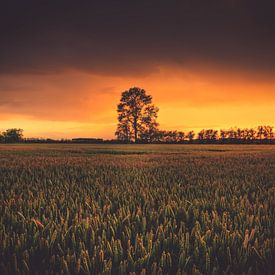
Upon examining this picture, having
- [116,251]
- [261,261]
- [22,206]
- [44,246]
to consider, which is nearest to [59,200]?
[22,206]

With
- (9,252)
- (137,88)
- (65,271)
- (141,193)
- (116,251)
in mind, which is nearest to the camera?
(65,271)

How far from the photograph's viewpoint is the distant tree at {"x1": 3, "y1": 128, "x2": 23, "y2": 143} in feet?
167

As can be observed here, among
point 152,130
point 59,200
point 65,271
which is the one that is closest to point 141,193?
point 59,200

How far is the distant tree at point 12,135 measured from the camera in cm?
5078

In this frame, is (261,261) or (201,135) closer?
(261,261)

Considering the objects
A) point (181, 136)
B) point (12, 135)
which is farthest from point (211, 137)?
point (12, 135)

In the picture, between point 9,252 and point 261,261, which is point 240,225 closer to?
point 261,261

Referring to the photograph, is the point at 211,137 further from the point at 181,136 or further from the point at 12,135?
the point at 12,135

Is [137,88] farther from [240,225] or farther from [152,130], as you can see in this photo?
[240,225]

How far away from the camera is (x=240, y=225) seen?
1838mm

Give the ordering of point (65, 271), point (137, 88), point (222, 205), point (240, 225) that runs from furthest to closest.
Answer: point (137, 88), point (222, 205), point (240, 225), point (65, 271)

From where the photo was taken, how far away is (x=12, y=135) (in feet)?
175

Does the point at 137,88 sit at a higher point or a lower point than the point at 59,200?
higher

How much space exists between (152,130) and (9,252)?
53796 millimetres
